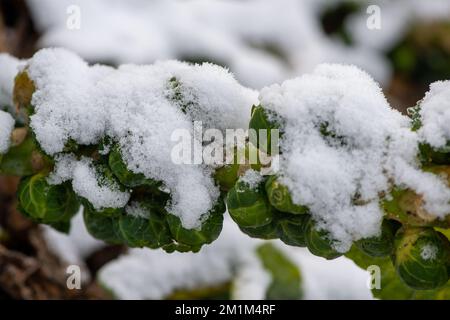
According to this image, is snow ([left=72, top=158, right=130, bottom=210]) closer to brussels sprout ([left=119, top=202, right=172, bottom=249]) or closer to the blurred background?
brussels sprout ([left=119, top=202, right=172, bottom=249])

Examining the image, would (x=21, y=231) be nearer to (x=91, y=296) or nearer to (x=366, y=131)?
(x=91, y=296)

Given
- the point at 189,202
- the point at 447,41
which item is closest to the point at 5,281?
the point at 189,202

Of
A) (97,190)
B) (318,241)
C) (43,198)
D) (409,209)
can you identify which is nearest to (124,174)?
(97,190)

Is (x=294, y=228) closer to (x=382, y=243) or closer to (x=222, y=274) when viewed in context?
(x=382, y=243)

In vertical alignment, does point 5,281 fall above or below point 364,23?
below

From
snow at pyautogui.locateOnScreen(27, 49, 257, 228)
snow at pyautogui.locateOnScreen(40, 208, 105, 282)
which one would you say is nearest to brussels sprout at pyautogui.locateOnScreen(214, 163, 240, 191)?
snow at pyautogui.locateOnScreen(27, 49, 257, 228)

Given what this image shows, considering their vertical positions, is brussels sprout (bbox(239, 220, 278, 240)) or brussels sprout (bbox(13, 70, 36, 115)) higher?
brussels sprout (bbox(13, 70, 36, 115))
